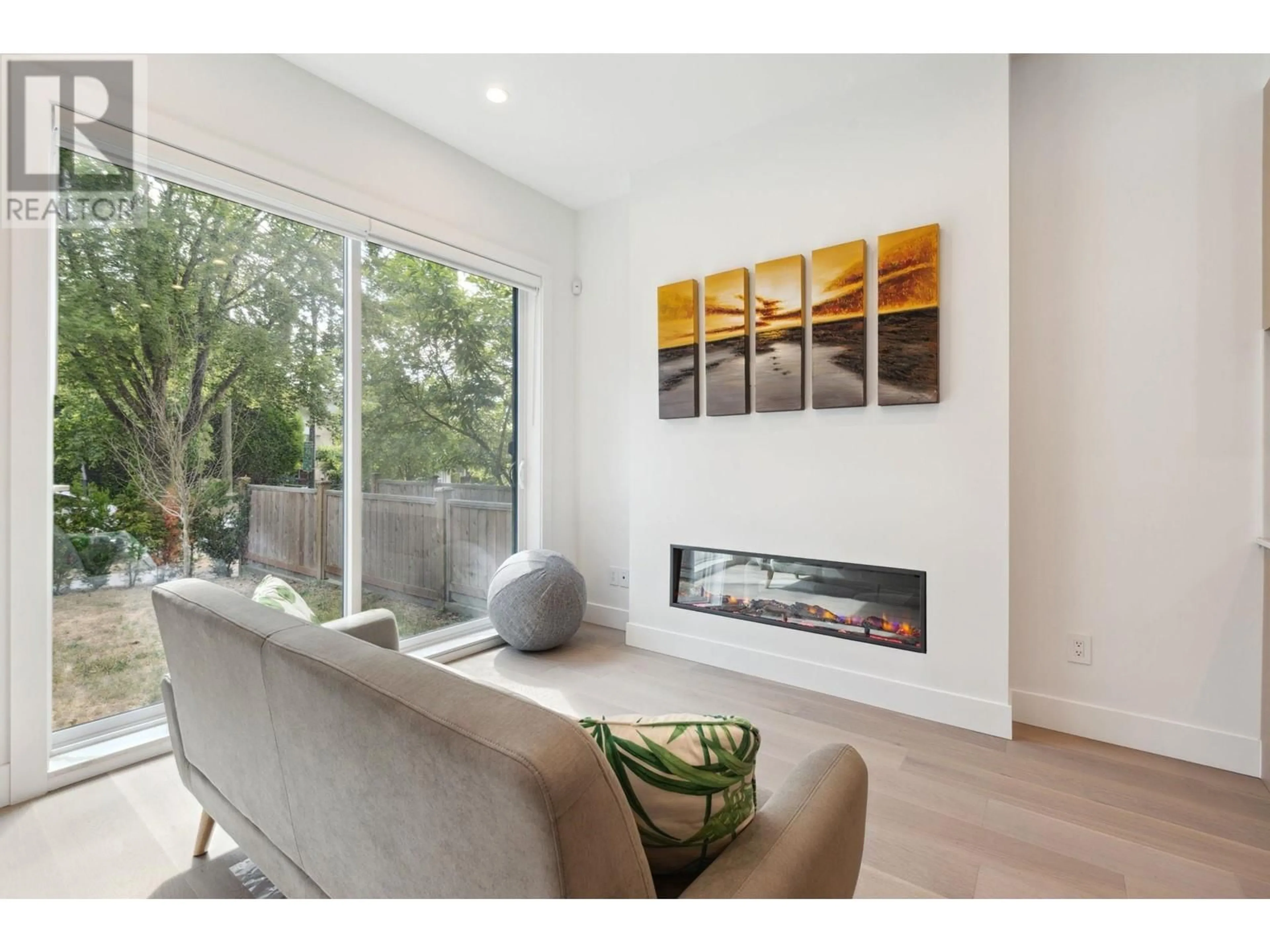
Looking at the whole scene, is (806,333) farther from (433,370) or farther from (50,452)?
(50,452)

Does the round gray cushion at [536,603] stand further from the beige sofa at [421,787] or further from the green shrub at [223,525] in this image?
the beige sofa at [421,787]

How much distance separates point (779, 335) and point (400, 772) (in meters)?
2.52

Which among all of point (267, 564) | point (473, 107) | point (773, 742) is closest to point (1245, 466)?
point (773, 742)

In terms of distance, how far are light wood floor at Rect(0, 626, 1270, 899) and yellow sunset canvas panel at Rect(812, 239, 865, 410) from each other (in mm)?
1404

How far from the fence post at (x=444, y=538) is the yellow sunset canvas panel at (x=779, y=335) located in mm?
1793

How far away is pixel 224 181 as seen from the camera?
7.40 ft

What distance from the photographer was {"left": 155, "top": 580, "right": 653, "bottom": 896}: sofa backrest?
2.06 feet

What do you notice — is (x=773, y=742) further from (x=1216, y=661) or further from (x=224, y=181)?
(x=224, y=181)

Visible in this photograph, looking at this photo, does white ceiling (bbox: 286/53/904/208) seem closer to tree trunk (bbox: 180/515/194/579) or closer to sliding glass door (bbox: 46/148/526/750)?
sliding glass door (bbox: 46/148/526/750)

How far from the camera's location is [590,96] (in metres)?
2.68

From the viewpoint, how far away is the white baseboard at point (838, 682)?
91.6 inches

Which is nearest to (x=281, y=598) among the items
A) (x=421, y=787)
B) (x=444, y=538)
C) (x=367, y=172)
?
(x=421, y=787)

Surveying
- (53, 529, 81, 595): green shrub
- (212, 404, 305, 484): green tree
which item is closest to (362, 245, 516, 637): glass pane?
(212, 404, 305, 484): green tree

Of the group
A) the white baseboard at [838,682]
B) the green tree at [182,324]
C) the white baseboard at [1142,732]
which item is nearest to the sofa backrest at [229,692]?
the green tree at [182,324]
